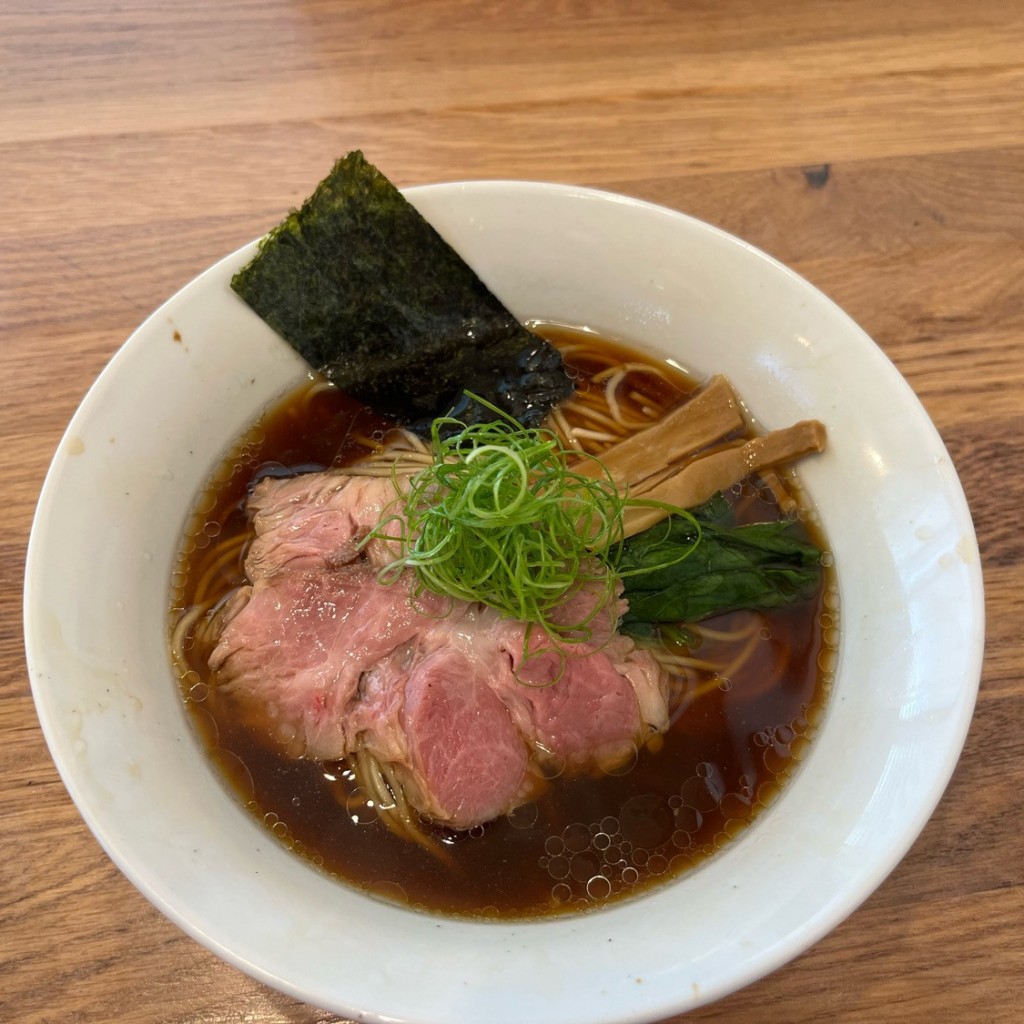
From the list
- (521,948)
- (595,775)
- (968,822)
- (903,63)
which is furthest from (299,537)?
(903,63)

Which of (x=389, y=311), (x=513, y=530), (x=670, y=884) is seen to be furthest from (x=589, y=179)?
(x=670, y=884)

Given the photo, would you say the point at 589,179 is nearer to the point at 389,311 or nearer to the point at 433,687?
the point at 389,311

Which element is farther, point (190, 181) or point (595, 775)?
point (190, 181)

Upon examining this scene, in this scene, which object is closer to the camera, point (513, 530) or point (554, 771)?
point (513, 530)

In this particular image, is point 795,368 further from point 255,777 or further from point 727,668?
point 255,777

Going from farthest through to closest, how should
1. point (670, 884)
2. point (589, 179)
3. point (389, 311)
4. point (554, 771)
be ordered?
point (589, 179) < point (389, 311) < point (554, 771) < point (670, 884)
